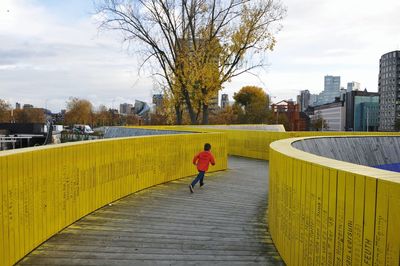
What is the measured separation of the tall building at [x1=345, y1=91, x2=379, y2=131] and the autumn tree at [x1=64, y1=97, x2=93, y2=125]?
103686 mm

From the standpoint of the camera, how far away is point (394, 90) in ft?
492

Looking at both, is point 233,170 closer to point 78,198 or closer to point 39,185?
point 78,198

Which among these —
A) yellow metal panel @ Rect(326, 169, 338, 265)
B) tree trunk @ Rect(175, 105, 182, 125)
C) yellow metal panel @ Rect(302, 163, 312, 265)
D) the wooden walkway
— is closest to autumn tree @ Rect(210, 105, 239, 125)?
tree trunk @ Rect(175, 105, 182, 125)

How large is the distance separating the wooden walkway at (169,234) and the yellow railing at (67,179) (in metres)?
0.27

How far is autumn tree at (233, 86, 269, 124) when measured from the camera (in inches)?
3258

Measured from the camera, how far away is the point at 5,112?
111 m

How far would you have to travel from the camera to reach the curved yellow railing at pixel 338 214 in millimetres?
3354

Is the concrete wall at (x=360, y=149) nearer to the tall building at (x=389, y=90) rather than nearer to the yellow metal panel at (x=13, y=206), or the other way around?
the yellow metal panel at (x=13, y=206)

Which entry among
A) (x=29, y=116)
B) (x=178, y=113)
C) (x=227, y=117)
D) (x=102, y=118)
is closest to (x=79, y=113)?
(x=102, y=118)

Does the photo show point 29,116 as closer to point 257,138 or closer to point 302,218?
point 257,138

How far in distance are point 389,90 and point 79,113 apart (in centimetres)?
10773

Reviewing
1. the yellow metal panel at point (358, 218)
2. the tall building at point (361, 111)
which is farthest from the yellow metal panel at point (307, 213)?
the tall building at point (361, 111)

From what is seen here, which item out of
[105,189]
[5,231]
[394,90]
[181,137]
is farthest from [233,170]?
[394,90]

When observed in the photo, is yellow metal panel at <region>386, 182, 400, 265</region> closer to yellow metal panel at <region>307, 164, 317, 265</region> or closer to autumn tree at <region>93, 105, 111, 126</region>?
yellow metal panel at <region>307, 164, 317, 265</region>
